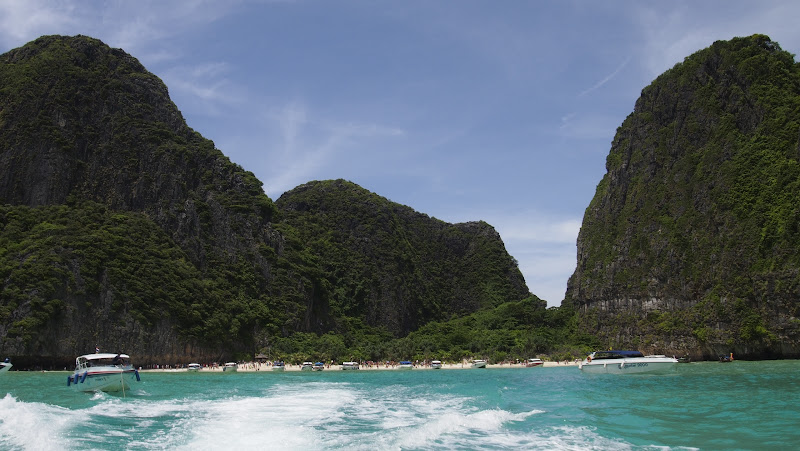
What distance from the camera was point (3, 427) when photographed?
18875mm

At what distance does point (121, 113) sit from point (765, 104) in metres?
111

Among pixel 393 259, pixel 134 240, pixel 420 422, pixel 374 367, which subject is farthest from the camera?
pixel 393 259

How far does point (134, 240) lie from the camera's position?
9169cm

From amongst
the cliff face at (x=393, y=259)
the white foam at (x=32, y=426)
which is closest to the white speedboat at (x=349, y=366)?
the cliff face at (x=393, y=259)

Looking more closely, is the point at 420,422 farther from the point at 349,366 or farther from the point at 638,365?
the point at 349,366

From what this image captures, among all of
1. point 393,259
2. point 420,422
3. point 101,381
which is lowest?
point 420,422

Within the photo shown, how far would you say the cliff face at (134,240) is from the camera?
245ft

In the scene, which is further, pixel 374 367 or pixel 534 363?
pixel 374 367

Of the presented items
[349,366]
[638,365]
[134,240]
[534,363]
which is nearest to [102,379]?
[638,365]

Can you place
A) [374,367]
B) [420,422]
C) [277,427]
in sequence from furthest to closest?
1. [374,367]
2. [420,422]
3. [277,427]

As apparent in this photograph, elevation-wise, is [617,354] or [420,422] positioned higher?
[617,354]

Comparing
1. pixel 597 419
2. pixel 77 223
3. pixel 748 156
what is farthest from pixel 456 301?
pixel 597 419

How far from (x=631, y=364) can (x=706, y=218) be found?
167 ft

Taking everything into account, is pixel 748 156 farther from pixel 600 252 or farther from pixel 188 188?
pixel 188 188
